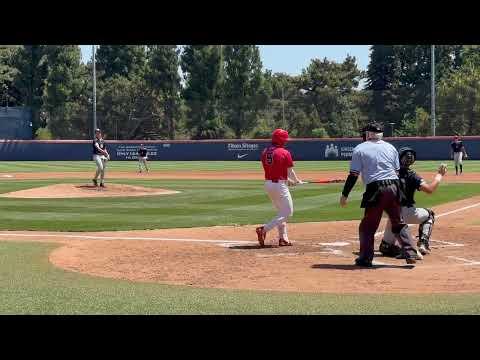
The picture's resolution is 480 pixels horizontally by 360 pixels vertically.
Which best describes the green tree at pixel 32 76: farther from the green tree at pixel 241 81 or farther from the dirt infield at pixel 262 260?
the dirt infield at pixel 262 260

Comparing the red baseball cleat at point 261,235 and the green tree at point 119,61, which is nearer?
the red baseball cleat at point 261,235

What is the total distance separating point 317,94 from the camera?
7350cm

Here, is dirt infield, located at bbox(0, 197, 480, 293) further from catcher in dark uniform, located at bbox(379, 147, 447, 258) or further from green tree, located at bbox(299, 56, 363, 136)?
green tree, located at bbox(299, 56, 363, 136)

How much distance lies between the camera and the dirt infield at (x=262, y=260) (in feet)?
28.8

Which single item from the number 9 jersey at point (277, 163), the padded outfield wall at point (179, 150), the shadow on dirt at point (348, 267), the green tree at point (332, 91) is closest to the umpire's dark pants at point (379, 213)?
the shadow on dirt at point (348, 267)

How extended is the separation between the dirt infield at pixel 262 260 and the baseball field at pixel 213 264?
2cm

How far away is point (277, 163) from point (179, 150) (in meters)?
47.8

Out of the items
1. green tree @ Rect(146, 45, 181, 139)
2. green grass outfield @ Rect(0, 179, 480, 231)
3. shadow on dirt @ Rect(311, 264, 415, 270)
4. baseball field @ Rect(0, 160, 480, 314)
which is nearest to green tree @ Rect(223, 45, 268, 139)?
green tree @ Rect(146, 45, 181, 139)

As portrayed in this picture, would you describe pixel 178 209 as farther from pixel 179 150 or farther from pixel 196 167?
pixel 179 150

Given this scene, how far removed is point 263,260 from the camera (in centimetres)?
1063

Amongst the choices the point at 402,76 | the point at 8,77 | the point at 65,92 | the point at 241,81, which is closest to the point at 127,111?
the point at 65,92
